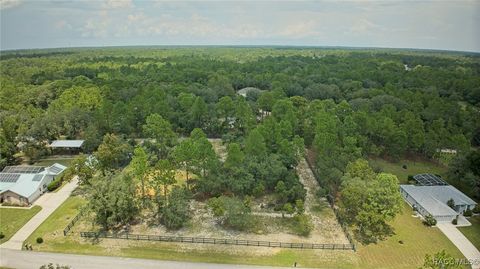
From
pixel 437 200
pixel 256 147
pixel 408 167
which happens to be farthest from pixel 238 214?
pixel 408 167

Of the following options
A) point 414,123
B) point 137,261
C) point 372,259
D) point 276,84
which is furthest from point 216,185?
point 276,84

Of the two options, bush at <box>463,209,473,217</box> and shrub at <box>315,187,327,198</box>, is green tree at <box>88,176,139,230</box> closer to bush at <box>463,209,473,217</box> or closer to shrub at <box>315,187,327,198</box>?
shrub at <box>315,187,327,198</box>

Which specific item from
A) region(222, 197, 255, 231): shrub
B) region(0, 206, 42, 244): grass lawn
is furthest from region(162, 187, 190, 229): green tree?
region(0, 206, 42, 244): grass lawn

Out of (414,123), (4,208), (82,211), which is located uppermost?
(414,123)

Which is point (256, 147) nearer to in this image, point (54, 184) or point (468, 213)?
point (468, 213)

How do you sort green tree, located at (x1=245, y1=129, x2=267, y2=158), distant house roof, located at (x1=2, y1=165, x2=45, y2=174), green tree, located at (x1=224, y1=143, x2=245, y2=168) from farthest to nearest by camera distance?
distant house roof, located at (x1=2, y1=165, x2=45, y2=174)
green tree, located at (x1=245, y1=129, x2=267, y2=158)
green tree, located at (x1=224, y1=143, x2=245, y2=168)

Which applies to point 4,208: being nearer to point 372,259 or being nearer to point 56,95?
point 372,259
